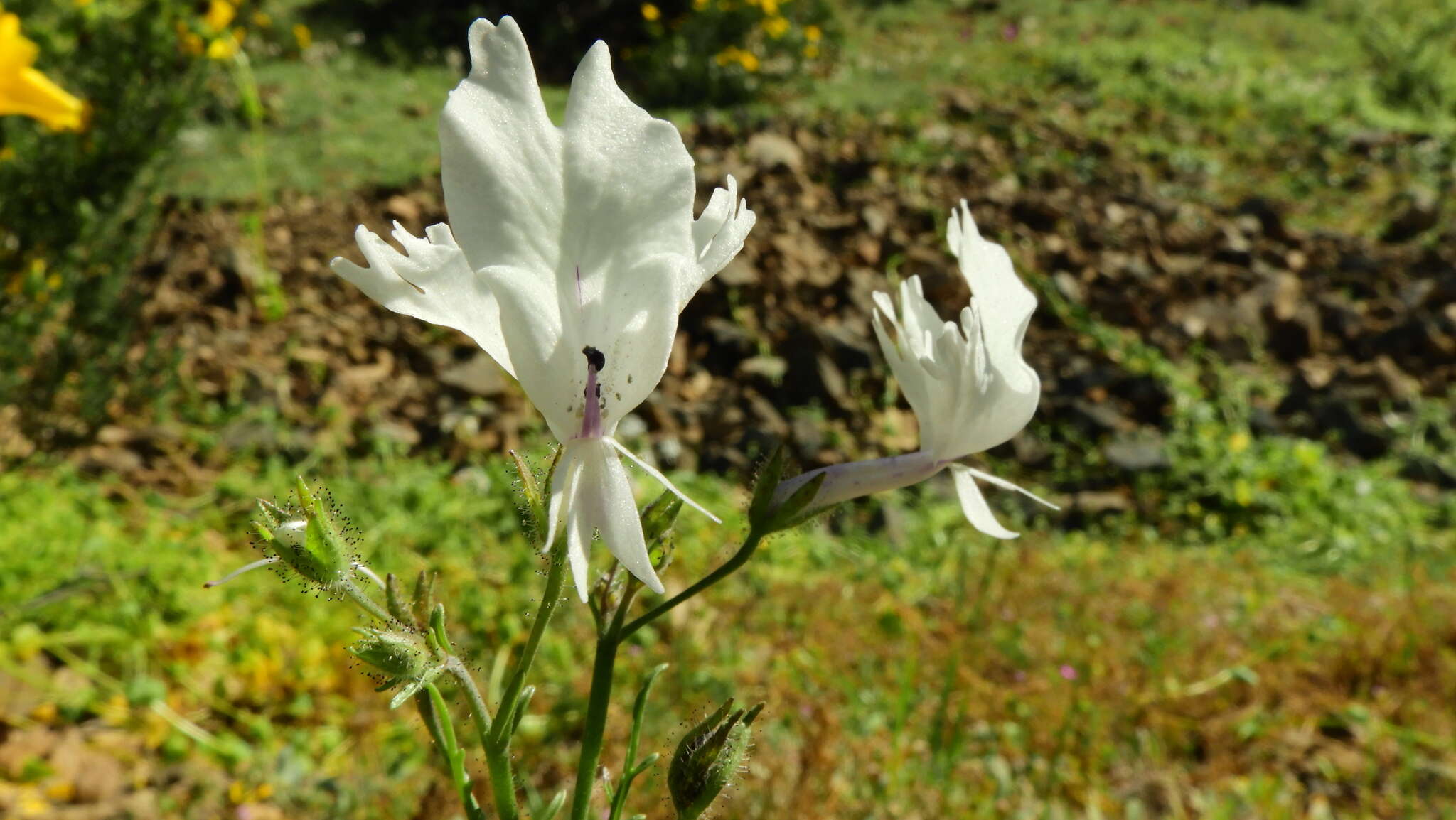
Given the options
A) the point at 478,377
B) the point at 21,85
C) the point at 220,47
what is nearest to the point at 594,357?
the point at 21,85

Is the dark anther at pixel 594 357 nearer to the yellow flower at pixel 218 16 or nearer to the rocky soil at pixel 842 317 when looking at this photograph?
the rocky soil at pixel 842 317

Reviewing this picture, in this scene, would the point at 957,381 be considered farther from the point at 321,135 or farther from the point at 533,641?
the point at 321,135

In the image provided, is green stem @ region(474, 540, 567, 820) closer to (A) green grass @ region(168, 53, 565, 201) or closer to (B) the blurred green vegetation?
(B) the blurred green vegetation

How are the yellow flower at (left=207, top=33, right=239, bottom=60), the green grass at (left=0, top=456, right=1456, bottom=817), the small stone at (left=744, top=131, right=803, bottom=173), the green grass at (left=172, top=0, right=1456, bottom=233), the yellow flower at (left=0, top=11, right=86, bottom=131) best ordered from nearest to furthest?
1. the yellow flower at (left=0, top=11, right=86, bottom=131)
2. the green grass at (left=0, top=456, right=1456, bottom=817)
3. the yellow flower at (left=207, top=33, right=239, bottom=60)
4. the green grass at (left=172, top=0, right=1456, bottom=233)
5. the small stone at (left=744, top=131, right=803, bottom=173)

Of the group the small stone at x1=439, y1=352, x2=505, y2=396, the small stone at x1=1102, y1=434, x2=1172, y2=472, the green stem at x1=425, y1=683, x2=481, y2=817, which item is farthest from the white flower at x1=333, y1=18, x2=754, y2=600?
the small stone at x1=1102, y1=434, x2=1172, y2=472

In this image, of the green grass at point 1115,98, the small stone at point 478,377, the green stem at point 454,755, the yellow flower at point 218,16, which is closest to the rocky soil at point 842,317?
the small stone at point 478,377

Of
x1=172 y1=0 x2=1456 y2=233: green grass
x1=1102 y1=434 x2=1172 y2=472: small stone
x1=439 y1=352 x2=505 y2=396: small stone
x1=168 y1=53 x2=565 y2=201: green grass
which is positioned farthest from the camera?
x1=172 y1=0 x2=1456 y2=233: green grass

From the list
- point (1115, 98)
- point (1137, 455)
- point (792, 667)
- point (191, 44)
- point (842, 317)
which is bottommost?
point (1115, 98)

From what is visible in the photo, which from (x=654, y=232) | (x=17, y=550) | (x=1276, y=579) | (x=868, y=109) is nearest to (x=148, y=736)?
(x=17, y=550)
